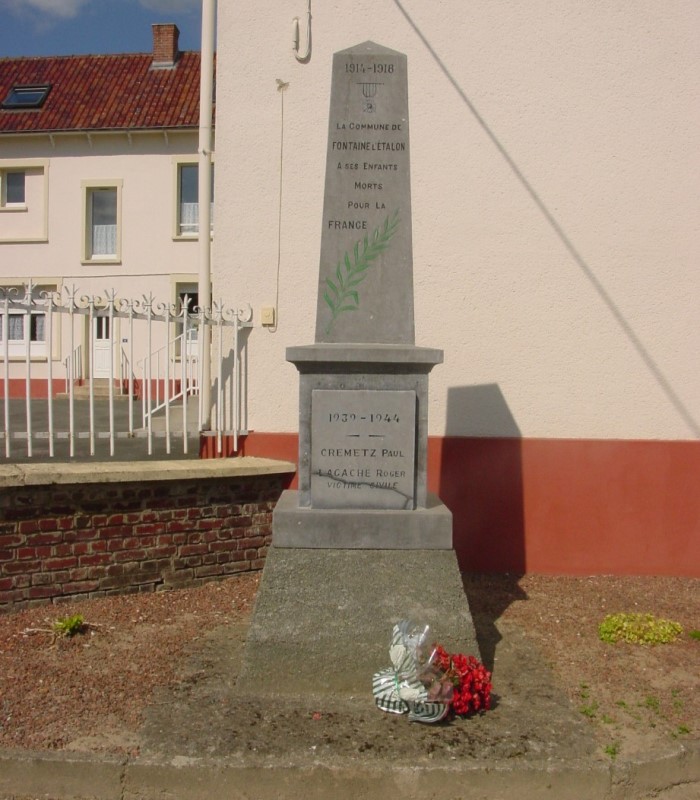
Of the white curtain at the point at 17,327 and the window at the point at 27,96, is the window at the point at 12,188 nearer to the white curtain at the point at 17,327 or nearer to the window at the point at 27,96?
the window at the point at 27,96

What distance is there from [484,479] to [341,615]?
8.14ft

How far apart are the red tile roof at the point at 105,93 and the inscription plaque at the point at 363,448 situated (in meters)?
16.1

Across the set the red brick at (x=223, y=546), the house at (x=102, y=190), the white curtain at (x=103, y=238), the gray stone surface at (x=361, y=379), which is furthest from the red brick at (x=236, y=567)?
the white curtain at (x=103, y=238)

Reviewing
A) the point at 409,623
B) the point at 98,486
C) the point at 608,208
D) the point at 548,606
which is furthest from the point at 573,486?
the point at 98,486

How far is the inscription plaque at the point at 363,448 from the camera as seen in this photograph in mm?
4359

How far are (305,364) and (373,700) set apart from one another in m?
1.75

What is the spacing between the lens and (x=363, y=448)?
4.37 m

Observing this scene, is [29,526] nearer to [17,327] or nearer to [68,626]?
[68,626]

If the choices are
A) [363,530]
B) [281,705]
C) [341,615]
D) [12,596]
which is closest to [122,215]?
[12,596]

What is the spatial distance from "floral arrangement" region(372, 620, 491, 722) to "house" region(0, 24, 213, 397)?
16.3 meters

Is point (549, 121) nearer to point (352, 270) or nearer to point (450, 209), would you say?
point (450, 209)

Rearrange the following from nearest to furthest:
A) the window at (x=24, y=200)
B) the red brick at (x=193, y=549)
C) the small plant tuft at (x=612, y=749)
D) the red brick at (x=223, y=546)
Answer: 1. the small plant tuft at (x=612, y=749)
2. the red brick at (x=193, y=549)
3. the red brick at (x=223, y=546)
4. the window at (x=24, y=200)

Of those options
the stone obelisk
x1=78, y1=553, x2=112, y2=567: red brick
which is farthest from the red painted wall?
the stone obelisk

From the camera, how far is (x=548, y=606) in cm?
559
